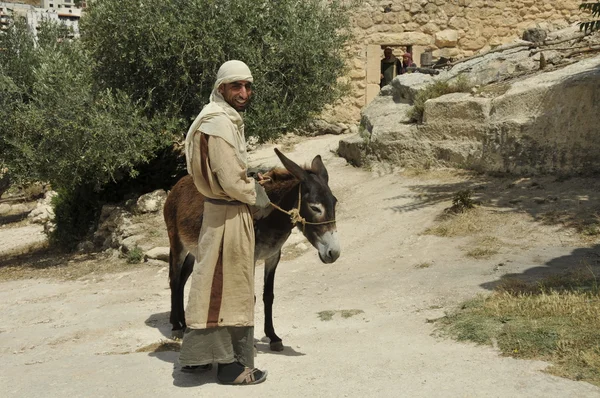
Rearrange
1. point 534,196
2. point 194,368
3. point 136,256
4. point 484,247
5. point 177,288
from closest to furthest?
point 194,368
point 177,288
point 484,247
point 534,196
point 136,256

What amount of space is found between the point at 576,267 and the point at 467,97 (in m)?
6.16

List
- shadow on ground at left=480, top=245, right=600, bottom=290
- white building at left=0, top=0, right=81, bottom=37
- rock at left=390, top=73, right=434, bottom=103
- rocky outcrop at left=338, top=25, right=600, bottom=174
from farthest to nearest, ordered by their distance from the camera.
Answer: white building at left=0, top=0, right=81, bottom=37, rock at left=390, top=73, right=434, bottom=103, rocky outcrop at left=338, top=25, right=600, bottom=174, shadow on ground at left=480, top=245, right=600, bottom=290

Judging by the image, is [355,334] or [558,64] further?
[558,64]

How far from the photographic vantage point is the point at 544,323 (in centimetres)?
572

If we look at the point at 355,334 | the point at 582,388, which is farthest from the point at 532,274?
the point at 582,388

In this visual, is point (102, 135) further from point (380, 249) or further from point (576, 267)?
point (576, 267)

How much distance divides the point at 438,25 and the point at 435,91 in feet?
19.9

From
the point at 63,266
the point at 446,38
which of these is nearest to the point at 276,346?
the point at 63,266

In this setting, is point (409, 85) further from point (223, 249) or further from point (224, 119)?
point (223, 249)

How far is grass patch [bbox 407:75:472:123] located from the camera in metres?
14.2

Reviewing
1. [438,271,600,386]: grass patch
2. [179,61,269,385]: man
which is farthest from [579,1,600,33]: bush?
[179,61,269,385]: man

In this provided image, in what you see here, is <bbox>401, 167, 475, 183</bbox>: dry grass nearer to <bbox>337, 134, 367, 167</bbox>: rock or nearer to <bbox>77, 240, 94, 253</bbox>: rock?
<bbox>337, 134, 367, 167</bbox>: rock

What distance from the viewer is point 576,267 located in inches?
312

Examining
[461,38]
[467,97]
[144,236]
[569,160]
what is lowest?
[144,236]
